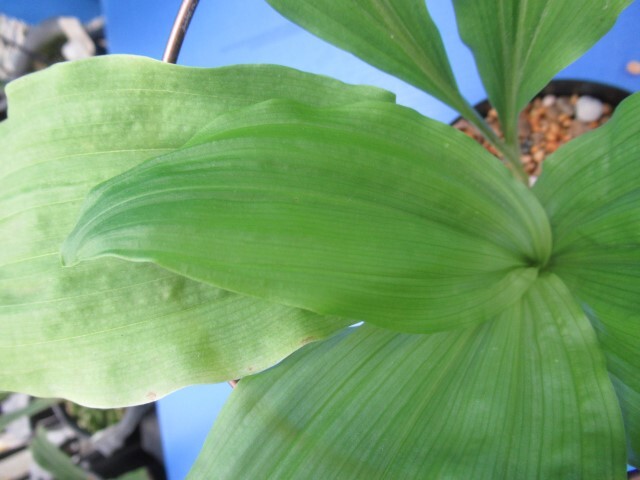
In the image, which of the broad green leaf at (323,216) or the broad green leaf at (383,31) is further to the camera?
the broad green leaf at (383,31)

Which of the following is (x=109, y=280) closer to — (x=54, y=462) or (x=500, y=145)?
(x=500, y=145)

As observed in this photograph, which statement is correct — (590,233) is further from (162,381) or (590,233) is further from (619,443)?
(162,381)

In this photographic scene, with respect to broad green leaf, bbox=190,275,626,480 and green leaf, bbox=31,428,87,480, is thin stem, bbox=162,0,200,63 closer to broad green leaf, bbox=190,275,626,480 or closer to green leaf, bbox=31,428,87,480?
broad green leaf, bbox=190,275,626,480

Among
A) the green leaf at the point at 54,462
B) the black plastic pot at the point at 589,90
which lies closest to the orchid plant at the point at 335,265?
the black plastic pot at the point at 589,90

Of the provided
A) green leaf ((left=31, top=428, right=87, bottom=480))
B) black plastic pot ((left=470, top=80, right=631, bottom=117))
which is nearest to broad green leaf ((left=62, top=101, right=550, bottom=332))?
black plastic pot ((left=470, top=80, right=631, bottom=117))

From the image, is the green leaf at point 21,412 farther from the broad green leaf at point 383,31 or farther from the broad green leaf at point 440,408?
the broad green leaf at point 383,31

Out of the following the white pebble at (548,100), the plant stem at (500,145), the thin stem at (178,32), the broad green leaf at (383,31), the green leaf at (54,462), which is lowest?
the green leaf at (54,462)
